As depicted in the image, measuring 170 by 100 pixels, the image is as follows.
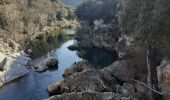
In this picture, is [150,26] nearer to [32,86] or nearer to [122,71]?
[122,71]

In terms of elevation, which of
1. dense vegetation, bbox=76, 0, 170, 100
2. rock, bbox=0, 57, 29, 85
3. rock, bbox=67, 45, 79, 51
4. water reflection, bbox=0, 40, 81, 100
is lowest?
water reflection, bbox=0, 40, 81, 100

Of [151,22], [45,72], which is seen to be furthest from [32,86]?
[151,22]

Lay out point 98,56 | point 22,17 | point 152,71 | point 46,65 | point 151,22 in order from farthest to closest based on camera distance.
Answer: point 22,17 < point 98,56 < point 46,65 < point 152,71 < point 151,22

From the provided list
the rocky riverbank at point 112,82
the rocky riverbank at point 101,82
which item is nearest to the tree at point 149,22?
the rocky riverbank at point 112,82

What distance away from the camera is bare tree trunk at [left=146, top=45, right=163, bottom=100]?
85.3 ft

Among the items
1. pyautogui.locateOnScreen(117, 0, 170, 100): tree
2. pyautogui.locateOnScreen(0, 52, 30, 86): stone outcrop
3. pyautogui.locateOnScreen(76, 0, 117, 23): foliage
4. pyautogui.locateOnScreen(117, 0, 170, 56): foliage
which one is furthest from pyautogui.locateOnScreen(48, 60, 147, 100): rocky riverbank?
pyautogui.locateOnScreen(76, 0, 117, 23): foliage

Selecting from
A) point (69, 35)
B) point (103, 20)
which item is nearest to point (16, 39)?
point (103, 20)

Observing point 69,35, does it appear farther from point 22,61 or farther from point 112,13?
point 22,61

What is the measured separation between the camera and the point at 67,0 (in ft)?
582

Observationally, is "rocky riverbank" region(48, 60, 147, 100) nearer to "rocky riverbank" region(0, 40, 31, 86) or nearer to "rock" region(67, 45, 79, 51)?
"rocky riverbank" region(0, 40, 31, 86)

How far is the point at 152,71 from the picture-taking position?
94.1 ft

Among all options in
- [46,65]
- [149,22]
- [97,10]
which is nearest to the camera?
[149,22]

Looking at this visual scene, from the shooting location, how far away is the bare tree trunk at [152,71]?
26.0m

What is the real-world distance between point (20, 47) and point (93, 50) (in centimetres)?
1355
